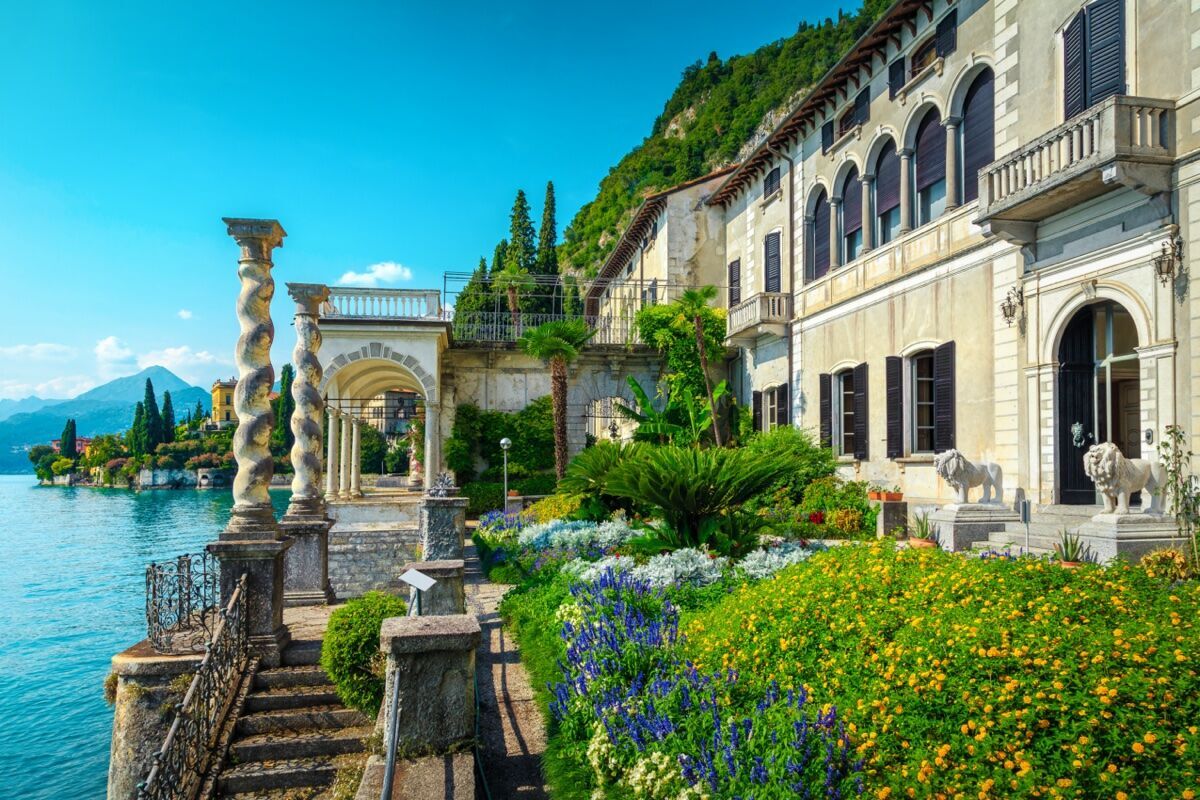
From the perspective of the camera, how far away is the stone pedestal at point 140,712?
6.45 m

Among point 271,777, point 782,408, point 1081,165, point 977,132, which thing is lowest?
point 271,777

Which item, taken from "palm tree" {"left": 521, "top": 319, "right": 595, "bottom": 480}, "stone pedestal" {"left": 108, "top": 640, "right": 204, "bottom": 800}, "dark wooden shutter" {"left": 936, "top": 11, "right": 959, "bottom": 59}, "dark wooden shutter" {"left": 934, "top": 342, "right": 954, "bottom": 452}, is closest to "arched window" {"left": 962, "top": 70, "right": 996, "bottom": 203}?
"dark wooden shutter" {"left": 936, "top": 11, "right": 959, "bottom": 59}

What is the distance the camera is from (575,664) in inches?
248

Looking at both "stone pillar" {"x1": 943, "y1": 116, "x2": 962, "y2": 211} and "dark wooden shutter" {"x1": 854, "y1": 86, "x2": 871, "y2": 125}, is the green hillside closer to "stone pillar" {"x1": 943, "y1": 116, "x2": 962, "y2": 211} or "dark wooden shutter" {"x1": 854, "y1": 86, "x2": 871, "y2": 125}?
"dark wooden shutter" {"x1": 854, "y1": 86, "x2": 871, "y2": 125}

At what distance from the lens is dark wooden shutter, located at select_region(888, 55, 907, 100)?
17016 mm

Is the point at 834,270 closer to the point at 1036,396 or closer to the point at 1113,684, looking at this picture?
the point at 1036,396

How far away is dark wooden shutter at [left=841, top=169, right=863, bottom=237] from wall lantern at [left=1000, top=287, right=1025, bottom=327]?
21.0 feet

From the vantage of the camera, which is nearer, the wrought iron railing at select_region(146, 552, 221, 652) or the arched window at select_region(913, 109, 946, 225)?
the wrought iron railing at select_region(146, 552, 221, 652)

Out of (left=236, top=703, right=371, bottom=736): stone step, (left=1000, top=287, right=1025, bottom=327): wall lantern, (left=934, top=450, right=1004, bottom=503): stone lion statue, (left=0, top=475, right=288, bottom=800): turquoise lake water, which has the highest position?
(left=1000, top=287, right=1025, bottom=327): wall lantern

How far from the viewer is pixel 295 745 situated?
22.4ft

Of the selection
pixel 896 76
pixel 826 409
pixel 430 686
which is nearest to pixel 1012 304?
pixel 896 76

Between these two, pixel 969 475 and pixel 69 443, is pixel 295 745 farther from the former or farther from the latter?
pixel 69 443

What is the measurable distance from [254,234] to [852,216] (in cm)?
1510

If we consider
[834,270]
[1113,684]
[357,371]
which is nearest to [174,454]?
[357,371]
